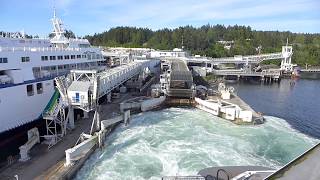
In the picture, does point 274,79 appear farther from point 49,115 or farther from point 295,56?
point 49,115

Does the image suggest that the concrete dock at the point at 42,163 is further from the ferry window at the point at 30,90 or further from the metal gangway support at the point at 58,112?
the ferry window at the point at 30,90

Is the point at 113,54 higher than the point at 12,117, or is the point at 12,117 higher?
the point at 113,54

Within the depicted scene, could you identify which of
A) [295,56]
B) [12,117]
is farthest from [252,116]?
[295,56]

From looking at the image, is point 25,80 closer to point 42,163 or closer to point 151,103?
point 42,163

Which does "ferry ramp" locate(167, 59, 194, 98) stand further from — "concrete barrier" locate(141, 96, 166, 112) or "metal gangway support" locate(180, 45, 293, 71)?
"metal gangway support" locate(180, 45, 293, 71)

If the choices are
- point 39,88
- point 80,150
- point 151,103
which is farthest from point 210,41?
point 80,150

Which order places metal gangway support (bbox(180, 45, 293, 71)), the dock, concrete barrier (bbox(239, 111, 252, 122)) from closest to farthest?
the dock
concrete barrier (bbox(239, 111, 252, 122))
metal gangway support (bbox(180, 45, 293, 71))

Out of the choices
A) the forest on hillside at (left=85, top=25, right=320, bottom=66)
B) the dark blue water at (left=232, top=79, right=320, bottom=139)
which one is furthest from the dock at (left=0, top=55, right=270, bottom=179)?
the forest on hillside at (left=85, top=25, right=320, bottom=66)
